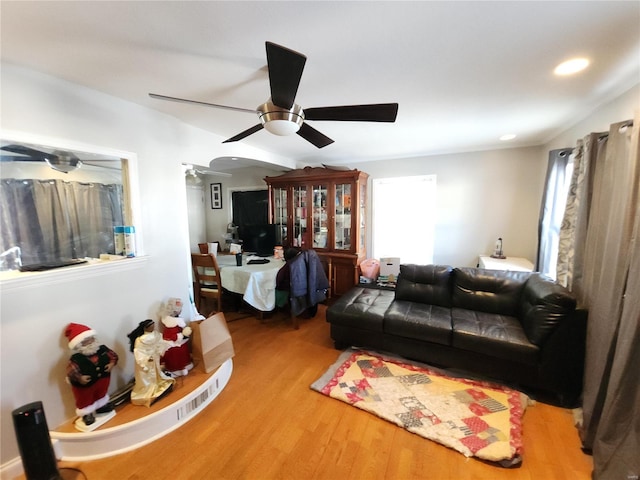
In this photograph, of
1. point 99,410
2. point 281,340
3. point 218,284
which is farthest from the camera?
point 218,284

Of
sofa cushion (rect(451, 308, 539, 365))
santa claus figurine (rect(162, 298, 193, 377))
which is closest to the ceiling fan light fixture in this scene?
santa claus figurine (rect(162, 298, 193, 377))

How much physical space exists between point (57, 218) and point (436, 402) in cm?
297

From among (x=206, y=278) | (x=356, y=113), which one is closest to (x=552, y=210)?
(x=356, y=113)

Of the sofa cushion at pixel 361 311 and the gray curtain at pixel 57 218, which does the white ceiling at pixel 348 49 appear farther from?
the sofa cushion at pixel 361 311

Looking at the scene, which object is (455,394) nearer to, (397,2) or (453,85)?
(453,85)

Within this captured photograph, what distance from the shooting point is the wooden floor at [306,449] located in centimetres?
140

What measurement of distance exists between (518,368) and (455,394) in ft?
1.75

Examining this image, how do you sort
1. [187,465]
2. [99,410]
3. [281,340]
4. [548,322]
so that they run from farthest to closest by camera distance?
[281,340] → [548,322] → [99,410] → [187,465]

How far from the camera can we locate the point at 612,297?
145 cm

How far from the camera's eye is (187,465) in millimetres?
1451

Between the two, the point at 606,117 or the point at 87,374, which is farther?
the point at 606,117

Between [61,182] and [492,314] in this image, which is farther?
[492,314]

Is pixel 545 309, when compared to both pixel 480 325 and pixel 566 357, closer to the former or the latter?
pixel 566 357

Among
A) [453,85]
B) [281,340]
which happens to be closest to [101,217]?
[281,340]
